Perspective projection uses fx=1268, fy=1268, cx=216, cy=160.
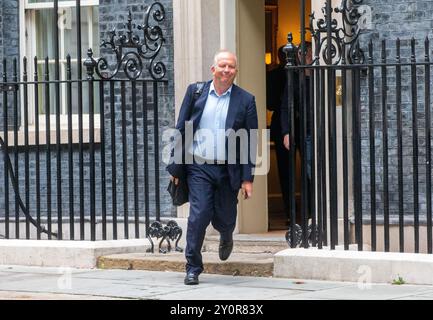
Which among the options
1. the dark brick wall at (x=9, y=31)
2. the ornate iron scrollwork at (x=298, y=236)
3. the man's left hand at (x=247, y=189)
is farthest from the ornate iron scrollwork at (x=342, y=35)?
the dark brick wall at (x=9, y=31)

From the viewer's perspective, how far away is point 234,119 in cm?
1009

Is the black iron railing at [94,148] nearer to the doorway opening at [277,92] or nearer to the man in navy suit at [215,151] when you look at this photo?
the doorway opening at [277,92]

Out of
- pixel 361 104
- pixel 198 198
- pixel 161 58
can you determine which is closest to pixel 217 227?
pixel 198 198

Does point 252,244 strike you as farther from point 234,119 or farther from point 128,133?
point 234,119

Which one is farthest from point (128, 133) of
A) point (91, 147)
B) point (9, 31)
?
point (9, 31)

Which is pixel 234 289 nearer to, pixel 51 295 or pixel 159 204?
pixel 51 295

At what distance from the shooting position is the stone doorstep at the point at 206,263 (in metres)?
10.8

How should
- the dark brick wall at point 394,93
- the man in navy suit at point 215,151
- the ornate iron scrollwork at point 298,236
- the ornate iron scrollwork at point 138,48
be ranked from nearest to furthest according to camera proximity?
the man in navy suit at point 215,151, the ornate iron scrollwork at point 298,236, the dark brick wall at point 394,93, the ornate iron scrollwork at point 138,48

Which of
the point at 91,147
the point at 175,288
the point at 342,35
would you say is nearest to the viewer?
the point at 175,288

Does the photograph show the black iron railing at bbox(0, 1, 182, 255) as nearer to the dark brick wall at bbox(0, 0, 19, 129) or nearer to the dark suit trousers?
the dark brick wall at bbox(0, 0, 19, 129)

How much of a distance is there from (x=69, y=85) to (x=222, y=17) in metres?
1.75

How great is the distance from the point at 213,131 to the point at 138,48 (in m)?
2.40

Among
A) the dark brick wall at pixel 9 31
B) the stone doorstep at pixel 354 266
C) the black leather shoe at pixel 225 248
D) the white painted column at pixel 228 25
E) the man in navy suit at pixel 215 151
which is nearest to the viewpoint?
the stone doorstep at pixel 354 266

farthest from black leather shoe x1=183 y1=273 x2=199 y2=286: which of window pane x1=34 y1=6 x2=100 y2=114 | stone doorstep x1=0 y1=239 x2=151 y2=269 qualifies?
window pane x1=34 y1=6 x2=100 y2=114
